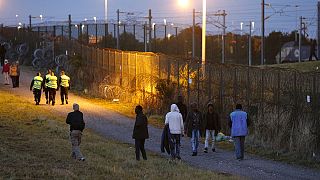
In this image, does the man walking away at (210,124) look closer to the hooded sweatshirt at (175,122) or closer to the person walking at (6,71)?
the hooded sweatshirt at (175,122)

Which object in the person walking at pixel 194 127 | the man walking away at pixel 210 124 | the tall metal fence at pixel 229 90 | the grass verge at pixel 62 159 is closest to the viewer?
the grass verge at pixel 62 159

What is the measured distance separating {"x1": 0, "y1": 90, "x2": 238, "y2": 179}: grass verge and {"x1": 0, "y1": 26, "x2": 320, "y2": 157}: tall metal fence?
452 cm

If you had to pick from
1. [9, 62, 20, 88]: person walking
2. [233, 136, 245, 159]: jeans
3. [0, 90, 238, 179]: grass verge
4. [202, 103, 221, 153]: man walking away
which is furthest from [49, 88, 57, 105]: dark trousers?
[233, 136, 245, 159]: jeans

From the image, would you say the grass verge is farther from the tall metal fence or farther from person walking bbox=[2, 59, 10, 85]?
person walking bbox=[2, 59, 10, 85]

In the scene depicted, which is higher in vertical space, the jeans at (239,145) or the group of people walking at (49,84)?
the group of people walking at (49,84)

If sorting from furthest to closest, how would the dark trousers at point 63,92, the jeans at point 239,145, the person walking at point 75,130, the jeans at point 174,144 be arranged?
the dark trousers at point 63,92 → the jeans at point 239,145 → the jeans at point 174,144 → the person walking at point 75,130

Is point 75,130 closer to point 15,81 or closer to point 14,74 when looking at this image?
point 14,74

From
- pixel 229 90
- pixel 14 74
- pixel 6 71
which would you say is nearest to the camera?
pixel 229 90

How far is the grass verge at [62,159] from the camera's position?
13367 mm

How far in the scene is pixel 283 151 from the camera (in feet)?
67.2

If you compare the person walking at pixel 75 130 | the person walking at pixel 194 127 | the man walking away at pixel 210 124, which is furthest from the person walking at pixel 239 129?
the person walking at pixel 75 130

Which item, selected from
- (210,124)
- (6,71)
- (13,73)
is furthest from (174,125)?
(6,71)

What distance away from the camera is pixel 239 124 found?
61.8 feet

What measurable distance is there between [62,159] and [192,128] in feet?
16.6
